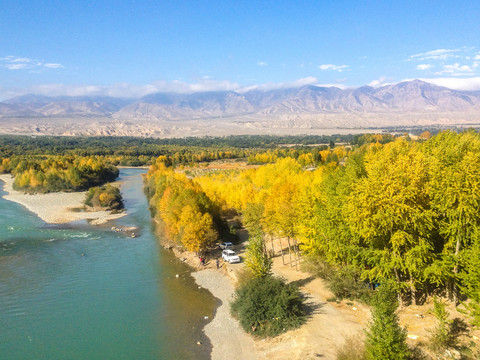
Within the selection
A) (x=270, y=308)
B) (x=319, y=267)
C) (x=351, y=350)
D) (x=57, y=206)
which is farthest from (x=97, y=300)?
(x=57, y=206)

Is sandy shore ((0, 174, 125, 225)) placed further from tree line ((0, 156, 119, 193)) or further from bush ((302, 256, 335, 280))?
bush ((302, 256, 335, 280))

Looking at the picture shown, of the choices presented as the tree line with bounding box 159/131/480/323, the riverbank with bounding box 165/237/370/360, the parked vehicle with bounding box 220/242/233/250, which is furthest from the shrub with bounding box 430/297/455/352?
the parked vehicle with bounding box 220/242/233/250

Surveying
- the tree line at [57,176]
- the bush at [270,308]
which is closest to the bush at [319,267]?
the bush at [270,308]

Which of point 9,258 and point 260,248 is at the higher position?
point 260,248

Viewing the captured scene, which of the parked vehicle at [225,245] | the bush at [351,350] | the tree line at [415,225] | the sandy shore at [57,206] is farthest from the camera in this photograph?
the sandy shore at [57,206]

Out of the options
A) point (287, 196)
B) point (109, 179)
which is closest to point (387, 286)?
point (287, 196)

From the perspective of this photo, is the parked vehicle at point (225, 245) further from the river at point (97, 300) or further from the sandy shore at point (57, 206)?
the sandy shore at point (57, 206)

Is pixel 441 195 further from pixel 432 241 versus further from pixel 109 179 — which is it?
pixel 109 179
